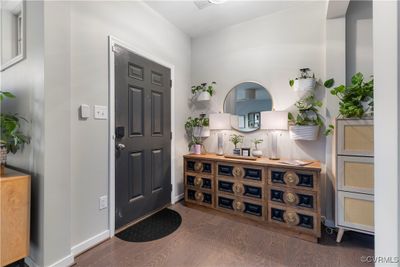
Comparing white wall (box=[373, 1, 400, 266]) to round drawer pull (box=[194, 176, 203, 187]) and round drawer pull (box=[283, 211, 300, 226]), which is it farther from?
round drawer pull (box=[194, 176, 203, 187])

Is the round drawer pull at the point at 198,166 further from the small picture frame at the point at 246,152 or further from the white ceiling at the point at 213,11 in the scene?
the white ceiling at the point at 213,11

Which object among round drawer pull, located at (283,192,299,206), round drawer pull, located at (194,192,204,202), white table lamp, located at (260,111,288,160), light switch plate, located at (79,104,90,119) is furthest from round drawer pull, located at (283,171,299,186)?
light switch plate, located at (79,104,90,119)

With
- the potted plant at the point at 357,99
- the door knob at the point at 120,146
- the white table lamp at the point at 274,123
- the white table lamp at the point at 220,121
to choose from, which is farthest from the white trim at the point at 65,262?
the potted plant at the point at 357,99

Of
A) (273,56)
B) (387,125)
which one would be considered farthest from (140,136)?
(387,125)

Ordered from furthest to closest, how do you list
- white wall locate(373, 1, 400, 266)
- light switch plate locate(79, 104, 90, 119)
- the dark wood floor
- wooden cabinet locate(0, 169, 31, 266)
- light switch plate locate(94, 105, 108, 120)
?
1. light switch plate locate(94, 105, 108, 120)
2. light switch plate locate(79, 104, 90, 119)
3. the dark wood floor
4. wooden cabinet locate(0, 169, 31, 266)
5. white wall locate(373, 1, 400, 266)

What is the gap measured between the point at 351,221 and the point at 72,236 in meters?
2.39

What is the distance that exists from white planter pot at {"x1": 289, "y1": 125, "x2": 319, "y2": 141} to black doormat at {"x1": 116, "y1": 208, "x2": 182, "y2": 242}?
1635mm

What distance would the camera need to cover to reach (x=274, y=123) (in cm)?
221

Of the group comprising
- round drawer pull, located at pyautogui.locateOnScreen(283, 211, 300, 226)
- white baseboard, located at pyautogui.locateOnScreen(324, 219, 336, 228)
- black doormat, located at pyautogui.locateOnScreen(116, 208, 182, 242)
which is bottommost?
black doormat, located at pyautogui.locateOnScreen(116, 208, 182, 242)

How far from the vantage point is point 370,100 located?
176 cm

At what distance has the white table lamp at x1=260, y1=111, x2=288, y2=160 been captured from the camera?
7.14ft

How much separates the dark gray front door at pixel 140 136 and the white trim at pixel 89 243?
0.15 metres

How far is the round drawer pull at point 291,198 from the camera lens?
1860mm

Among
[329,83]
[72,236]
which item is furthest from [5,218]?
[329,83]
